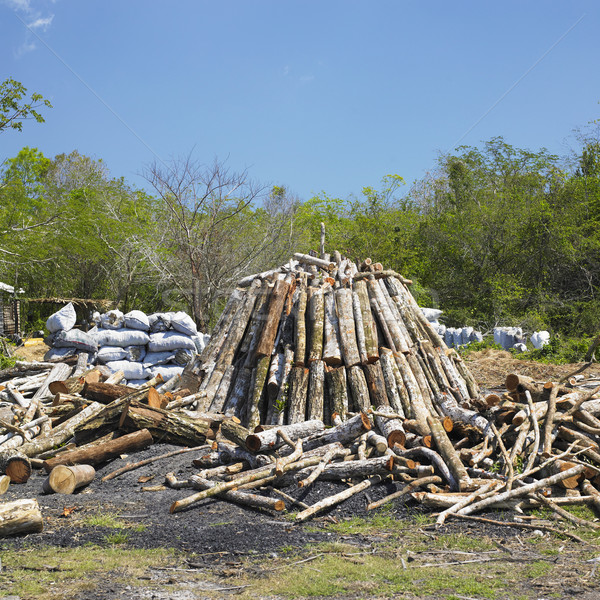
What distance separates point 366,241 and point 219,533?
79.2ft

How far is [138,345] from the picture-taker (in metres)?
13.2

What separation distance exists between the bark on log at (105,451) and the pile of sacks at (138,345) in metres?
4.84

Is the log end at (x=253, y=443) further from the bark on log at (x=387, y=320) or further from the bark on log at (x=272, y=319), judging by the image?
the bark on log at (x=387, y=320)

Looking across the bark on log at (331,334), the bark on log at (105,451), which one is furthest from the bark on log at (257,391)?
the bark on log at (105,451)

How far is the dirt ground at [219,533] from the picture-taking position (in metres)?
4.09

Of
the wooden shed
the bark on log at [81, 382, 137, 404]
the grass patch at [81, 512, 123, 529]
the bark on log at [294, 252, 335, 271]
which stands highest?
the bark on log at [294, 252, 335, 271]

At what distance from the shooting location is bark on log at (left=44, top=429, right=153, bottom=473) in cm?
735

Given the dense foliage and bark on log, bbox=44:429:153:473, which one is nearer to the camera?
bark on log, bbox=44:429:153:473

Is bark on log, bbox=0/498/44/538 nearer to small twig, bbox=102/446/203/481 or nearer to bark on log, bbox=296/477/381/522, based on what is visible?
small twig, bbox=102/446/203/481

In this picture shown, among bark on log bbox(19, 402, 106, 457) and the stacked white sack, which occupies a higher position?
the stacked white sack

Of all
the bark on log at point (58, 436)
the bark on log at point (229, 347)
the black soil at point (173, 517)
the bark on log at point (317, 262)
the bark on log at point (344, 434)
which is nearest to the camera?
the black soil at point (173, 517)

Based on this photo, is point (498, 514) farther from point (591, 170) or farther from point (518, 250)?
point (591, 170)

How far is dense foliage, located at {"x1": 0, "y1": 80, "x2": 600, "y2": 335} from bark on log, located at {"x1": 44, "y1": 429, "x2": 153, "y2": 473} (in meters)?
12.1

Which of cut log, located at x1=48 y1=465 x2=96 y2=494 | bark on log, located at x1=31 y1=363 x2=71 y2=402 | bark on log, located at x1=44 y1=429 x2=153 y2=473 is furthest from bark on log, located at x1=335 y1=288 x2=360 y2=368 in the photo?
bark on log, located at x1=31 y1=363 x2=71 y2=402
